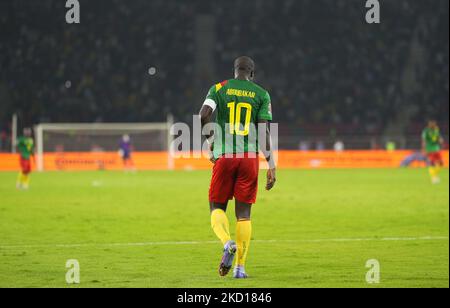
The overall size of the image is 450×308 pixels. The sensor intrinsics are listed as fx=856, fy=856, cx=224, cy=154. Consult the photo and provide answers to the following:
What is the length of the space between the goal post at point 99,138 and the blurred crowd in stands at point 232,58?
11.3 ft

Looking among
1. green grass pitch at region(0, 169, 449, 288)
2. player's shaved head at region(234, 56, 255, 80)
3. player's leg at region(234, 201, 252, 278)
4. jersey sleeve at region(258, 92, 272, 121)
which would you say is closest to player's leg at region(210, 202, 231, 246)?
player's leg at region(234, 201, 252, 278)

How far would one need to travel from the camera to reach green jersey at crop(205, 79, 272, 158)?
9016mm

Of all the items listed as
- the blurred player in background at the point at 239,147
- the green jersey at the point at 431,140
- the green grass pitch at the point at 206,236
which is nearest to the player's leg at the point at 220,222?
the blurred player in background at the point at 239,147

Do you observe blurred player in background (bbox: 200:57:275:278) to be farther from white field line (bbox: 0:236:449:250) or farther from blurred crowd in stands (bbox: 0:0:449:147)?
blurred crowd in stands (bbox: 0:0:449:147)

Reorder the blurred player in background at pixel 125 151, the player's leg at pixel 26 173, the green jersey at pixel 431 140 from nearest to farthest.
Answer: the player's leg at pixel 26 173, the green jersey at pixel 431 140, the blurred player in background at pixel 125 151

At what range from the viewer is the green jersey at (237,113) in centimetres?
902

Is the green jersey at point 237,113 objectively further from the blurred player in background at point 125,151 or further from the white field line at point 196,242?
the blurred player in background at point 125,151

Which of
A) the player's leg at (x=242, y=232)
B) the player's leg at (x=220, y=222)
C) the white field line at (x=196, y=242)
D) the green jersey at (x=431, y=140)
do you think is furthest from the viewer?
the green jersey at (x=431, y=140)

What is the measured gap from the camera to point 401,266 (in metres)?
10.0

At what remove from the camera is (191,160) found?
4125 cm

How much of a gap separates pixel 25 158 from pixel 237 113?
62.9ft

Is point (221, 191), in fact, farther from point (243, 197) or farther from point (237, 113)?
point (237, 113)

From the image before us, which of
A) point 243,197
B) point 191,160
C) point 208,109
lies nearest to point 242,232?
point 243,197

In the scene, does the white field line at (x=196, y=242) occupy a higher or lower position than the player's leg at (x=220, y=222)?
lower
